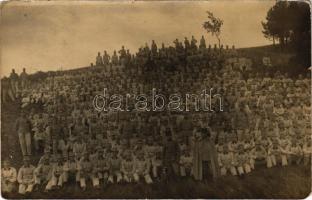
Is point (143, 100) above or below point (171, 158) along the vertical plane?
above

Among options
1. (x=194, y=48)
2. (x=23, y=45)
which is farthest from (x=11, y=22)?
(x=194, y=48)

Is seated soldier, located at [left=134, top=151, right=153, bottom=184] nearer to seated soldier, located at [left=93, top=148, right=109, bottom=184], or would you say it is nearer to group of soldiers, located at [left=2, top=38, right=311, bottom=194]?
group of soldiers, located at [left=2, top=38, right=311, bottom=194]

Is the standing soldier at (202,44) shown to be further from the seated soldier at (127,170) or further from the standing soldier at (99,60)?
the seated soldier at (127,170)

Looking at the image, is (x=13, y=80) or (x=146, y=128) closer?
(x=13, y=80)

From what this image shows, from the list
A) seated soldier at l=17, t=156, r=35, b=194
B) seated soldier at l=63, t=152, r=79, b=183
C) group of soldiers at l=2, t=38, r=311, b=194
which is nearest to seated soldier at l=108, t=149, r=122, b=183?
group of soldiers at l=2, t=38, r=311, b=194

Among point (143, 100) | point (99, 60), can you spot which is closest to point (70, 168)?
point (143, 100)

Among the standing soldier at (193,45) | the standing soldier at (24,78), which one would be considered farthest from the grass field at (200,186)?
the standing soldier at (193,45)

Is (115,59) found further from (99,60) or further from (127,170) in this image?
(127,170)
